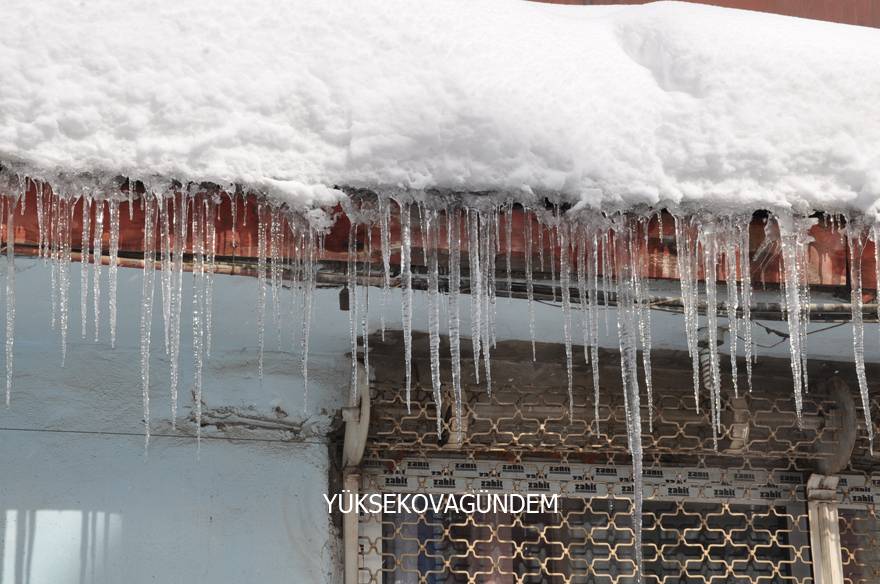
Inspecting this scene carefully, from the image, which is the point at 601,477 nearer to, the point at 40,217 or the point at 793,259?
the point at 793,259

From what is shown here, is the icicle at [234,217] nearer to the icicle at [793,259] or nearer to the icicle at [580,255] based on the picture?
the icicle at [580,255]

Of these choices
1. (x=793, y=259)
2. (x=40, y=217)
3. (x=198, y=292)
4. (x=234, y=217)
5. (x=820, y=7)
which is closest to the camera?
(x=40, y=217)

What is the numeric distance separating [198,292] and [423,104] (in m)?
1.12

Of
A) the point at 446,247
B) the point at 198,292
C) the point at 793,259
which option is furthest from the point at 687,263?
the point at 198,292

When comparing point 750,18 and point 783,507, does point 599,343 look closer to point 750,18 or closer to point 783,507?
point 783,507

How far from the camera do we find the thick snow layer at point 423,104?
3.16 metres

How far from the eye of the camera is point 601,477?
4828 mm

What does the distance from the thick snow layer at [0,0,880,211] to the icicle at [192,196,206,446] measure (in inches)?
9.2

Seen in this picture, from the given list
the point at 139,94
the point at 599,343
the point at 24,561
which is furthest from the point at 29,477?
the point at 599,343

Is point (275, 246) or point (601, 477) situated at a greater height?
point (275, 246)

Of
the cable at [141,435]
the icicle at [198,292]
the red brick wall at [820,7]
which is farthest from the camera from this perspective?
the red brick wall at [820,7]

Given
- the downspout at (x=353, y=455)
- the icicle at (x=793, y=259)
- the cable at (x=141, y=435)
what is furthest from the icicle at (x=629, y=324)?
the cable at (x=141, y=435)

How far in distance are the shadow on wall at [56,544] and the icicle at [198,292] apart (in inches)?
19.4

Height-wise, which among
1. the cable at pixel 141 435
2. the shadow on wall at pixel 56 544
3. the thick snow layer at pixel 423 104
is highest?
the thick snow layer at pixel 423 104
